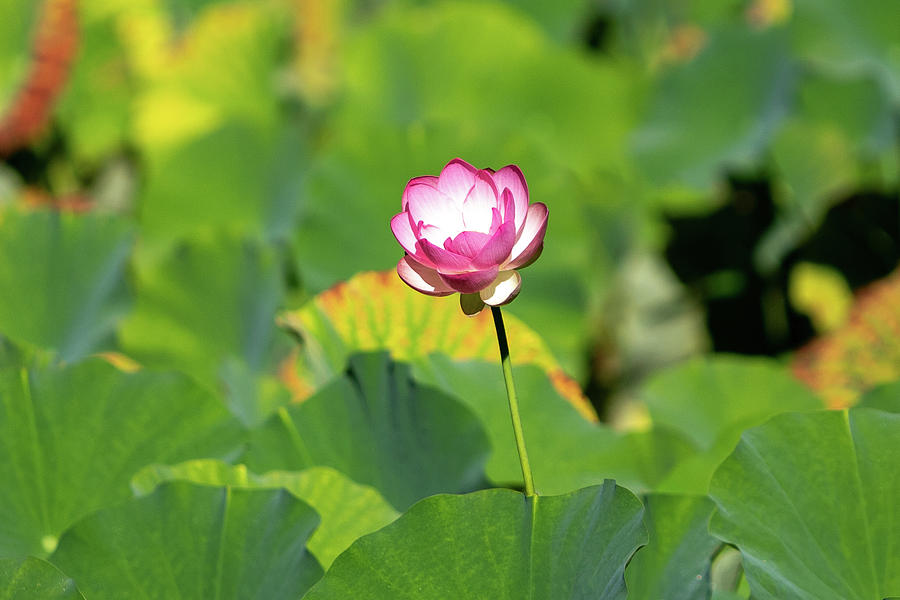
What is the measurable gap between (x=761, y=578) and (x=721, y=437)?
0.62 feet

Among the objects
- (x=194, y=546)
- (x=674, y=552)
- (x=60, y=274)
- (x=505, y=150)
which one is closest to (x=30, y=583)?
(x=194, y=546)

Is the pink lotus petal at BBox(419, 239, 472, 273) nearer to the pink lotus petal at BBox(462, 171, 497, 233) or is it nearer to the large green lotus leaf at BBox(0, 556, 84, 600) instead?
the pink lotus petal at BBox(462, 171, 497, 233)

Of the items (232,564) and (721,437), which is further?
(721,437)

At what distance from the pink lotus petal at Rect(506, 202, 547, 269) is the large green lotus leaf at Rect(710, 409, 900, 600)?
0.15 metres

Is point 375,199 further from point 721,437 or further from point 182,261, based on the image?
point 721,437

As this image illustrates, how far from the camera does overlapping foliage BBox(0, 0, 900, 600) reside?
1.63 ft

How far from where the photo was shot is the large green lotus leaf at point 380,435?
61cm

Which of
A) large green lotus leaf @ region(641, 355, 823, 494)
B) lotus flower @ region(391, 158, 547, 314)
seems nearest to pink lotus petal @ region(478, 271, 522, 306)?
lotus flower @ region(391, 158, 547, 314)

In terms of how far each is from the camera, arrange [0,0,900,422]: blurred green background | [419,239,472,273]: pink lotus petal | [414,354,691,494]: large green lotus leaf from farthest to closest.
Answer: [0,0,900,422]: blurred green background, [414,354,691,494]: large green lotus leaf, [419,239,472,273]: pink lotus petal

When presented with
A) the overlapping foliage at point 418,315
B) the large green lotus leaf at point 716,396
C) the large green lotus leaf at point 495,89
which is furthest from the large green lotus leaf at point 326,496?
the large green lotus leaf at point 495,89

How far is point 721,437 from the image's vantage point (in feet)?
2.12

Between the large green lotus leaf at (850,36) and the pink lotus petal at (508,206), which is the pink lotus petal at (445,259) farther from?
the large green lotus leaf at (850,36)

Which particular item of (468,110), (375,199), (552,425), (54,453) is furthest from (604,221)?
(54,453)

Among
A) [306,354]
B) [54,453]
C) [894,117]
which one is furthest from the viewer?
[894,117]
